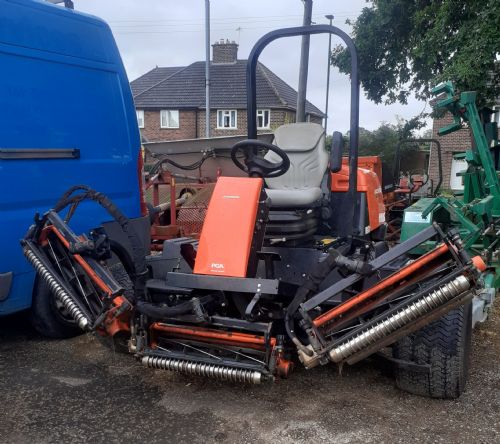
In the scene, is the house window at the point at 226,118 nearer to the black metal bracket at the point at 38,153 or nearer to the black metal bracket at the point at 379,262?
the black metal bracket at the point at 38,153

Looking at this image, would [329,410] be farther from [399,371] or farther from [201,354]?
[201,354]

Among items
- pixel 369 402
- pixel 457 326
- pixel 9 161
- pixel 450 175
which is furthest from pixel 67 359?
pixel 450 175

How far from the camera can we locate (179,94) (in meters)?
32.5

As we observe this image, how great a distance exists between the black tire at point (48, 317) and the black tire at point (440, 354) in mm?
2515

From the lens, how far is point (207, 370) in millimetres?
2898

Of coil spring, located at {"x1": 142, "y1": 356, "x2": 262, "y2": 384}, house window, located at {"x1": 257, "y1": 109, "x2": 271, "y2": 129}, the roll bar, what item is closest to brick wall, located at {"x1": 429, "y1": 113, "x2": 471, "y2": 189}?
house window, located at {"x1": 257, "y1": 109, "x2": 271, "y2": 129}

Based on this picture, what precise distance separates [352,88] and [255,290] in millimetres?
1682

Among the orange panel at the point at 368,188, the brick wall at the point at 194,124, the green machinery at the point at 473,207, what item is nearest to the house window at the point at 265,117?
the brick wall at the point at 194,124

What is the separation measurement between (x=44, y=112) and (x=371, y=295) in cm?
261

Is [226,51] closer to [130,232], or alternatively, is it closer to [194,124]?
[194,124]

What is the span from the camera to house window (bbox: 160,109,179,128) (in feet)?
104

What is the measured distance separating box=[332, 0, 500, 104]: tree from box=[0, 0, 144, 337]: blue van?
710 cm

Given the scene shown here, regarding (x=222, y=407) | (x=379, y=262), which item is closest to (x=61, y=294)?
(x=222, y=407)

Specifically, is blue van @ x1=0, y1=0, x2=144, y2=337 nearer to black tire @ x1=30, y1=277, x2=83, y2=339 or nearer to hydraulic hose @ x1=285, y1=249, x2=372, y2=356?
black tire @ x1=30, y1=277, x2=83, y2=339
